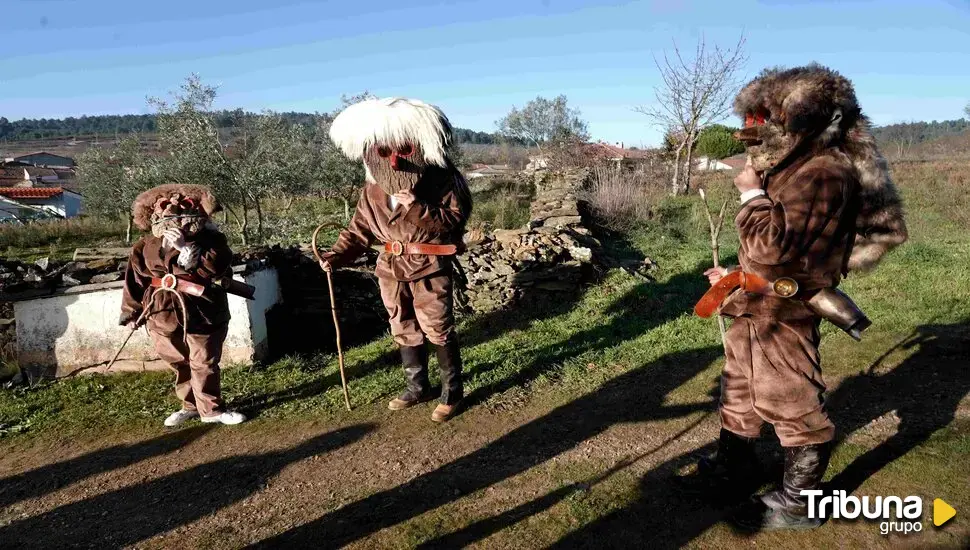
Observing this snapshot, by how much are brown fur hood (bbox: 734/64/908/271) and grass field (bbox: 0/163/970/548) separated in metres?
1.29

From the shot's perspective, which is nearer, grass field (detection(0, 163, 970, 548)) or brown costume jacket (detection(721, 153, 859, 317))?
brown costume jacket (detection(721, 153, 859, 317))

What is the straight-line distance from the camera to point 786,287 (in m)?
2.49

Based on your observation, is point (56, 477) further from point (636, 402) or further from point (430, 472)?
point (636, 402)

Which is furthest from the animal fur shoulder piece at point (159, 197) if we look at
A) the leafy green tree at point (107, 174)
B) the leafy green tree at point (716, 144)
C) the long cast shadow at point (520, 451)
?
the leafy green tree at point (716, 144)

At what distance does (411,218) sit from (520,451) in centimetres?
164

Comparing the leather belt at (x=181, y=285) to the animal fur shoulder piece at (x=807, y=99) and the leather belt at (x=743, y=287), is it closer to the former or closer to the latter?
the leather belt at (x=743, y=287)

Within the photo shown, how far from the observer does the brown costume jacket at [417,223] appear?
3.94 m

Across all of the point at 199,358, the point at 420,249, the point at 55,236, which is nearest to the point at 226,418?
the point at 199,358

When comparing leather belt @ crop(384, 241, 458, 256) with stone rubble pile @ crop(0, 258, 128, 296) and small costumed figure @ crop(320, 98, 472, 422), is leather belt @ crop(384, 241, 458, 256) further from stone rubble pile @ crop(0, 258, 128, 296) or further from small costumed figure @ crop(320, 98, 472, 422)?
stone rubble pile @ crop(0, 258, 128, 296)

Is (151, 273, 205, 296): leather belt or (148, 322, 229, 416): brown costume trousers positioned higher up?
(151, 273, 205, 296): leather belt

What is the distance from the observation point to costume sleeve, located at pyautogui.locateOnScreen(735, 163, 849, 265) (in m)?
2.32

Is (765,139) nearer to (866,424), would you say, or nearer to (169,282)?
(866,424)

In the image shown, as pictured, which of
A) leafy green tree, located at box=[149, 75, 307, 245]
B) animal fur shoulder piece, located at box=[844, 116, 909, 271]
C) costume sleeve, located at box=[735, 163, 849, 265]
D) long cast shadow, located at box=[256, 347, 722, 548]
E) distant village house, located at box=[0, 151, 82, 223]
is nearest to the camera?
costume sleeve, located at box=[735, 163, 849, 265]

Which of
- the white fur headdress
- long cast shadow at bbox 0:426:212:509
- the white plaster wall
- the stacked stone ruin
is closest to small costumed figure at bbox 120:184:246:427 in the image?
long cast shadow at bbox 0:426:212:509
